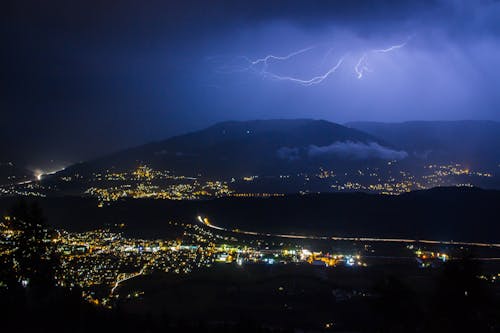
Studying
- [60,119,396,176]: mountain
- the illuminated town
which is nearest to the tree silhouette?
the illuminated town

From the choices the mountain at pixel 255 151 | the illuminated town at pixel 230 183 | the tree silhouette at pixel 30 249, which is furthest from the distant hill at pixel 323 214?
the mountain at pixel 255 151

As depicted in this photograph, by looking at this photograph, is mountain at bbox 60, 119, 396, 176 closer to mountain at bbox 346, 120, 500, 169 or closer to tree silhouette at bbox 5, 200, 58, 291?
mountain at bbox 346, 120, 500, 169

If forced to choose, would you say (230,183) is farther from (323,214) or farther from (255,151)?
(323,214)

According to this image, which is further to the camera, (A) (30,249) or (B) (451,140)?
(B) (451,140)

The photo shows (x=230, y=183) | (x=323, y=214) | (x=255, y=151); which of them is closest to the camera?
(x=323, y=214)

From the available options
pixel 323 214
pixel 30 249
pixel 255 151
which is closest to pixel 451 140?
pixel 255 151

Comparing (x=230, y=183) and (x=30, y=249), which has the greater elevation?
(x=230, y=183)

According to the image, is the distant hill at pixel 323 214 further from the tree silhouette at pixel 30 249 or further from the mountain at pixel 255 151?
the mountain at pixel 255 151
